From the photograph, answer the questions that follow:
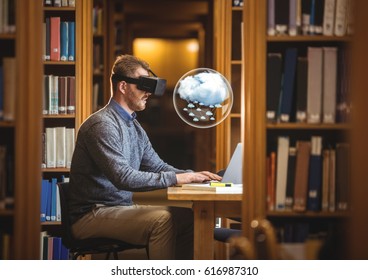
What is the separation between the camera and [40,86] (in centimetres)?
248

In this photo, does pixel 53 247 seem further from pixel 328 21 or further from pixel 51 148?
pixel 328 21

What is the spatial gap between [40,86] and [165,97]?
1210cm

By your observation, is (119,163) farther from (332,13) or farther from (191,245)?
(332,13)

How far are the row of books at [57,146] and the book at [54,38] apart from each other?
49cm

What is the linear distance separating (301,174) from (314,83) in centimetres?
37

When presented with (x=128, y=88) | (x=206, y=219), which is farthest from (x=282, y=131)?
(x=128, y=88)

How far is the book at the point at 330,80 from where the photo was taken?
258cm

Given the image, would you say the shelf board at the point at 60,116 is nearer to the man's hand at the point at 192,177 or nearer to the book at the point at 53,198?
the book at the point at 53,198

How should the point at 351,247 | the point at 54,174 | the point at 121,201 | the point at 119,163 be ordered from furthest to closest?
the point at 54,174 < the point at 121,201 < the point at 119,163 < the point at 351,247

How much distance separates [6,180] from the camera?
2426mm

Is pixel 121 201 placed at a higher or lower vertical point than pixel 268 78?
lower

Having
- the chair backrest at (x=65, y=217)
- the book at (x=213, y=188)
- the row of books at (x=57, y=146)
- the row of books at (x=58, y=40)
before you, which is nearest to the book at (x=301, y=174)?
the book at (x=213, y=188)

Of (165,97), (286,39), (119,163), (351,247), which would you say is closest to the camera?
(351,247)
